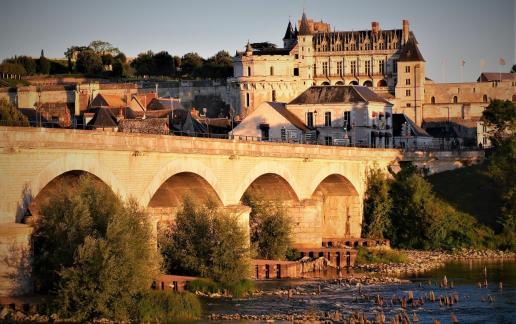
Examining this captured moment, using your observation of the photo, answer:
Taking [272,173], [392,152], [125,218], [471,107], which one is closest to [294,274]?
[272,173]

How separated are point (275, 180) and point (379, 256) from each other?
7422 mm

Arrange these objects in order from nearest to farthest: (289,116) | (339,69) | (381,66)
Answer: (289,116) < (381,66) < (339,69)

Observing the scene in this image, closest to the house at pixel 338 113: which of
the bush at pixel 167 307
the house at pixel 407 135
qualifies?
the house at pixel 407 135

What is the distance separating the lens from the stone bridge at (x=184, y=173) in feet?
130

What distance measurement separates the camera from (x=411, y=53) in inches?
5866

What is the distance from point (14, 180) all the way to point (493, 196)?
46.3 meters

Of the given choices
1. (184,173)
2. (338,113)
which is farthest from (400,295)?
(338,113)

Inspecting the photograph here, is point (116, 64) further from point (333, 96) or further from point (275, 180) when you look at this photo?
point (275, 180)

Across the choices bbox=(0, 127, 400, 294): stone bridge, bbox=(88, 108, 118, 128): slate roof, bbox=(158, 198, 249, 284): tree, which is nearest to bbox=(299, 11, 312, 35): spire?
bbox=(88, 108, 118, 128): slate roof

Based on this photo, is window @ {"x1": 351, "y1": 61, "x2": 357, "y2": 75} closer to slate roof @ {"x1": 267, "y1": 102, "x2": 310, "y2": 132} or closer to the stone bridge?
slate roof @ {"x1": 267, "y1": 102, "x2": 310, "y2": 132}

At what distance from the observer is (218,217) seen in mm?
50312

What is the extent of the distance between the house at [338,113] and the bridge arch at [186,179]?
1371 inches

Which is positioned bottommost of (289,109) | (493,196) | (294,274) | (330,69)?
(294,274)

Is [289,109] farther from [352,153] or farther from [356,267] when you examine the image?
[356,267]
